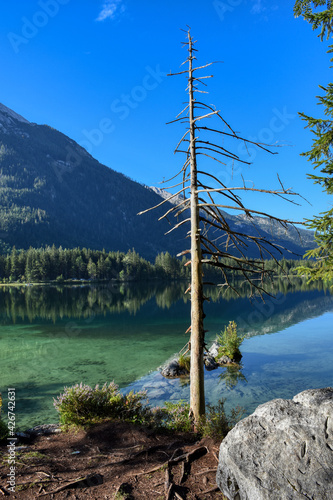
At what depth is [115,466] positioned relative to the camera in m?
6.19

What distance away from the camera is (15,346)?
2462cm

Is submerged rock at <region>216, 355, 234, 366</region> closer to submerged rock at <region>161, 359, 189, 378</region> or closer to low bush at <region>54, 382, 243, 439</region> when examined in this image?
submerged rock at <region>161, 359, 189, 378</region>

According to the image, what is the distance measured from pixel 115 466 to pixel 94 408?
9.66 ft

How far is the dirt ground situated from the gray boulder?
1.00 m

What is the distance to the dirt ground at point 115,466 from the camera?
5262 mm

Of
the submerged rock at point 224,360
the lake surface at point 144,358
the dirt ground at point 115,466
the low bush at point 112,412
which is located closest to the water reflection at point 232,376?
the lake surface at point 144,358

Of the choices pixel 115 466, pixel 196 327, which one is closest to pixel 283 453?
pixel 115 466

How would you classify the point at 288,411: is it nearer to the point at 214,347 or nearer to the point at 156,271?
the point at 214,347

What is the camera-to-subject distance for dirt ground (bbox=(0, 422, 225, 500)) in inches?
207

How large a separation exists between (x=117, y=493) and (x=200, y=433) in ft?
10.6

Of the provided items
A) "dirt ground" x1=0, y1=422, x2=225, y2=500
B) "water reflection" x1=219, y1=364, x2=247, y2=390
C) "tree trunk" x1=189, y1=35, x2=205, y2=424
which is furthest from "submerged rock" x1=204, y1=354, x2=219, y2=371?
"dirt ground" x1=0, y1=422, x2=225, y2=500

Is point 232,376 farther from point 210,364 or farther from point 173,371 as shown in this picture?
point 173,371

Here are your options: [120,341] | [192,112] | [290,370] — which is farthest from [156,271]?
[192,112]

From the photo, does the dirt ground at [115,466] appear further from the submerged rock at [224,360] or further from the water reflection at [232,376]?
the submerged rock at [224,360]
